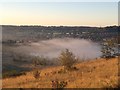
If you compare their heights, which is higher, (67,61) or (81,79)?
(81,79)

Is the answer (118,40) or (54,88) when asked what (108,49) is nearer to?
(118,40)

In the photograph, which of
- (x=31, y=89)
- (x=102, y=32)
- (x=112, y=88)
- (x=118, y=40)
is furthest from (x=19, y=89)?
(x=102, y=32)

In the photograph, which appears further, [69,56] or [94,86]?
[69,56]

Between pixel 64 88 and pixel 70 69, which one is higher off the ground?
pixel 64 88

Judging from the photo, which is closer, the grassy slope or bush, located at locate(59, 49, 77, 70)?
the grassy slope

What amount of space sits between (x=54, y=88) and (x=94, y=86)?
1.89 metres

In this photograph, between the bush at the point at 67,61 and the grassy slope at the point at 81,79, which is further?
the bush at the point at 67,61

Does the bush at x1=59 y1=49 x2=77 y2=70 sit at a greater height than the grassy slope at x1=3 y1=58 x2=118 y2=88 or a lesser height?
lesser

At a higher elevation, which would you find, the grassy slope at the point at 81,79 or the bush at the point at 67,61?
the grassy slope at the point at 81,79

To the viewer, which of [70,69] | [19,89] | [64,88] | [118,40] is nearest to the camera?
[64,88]

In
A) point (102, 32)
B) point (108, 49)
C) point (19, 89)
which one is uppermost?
point (19, 89)

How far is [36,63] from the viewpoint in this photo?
68.1 metres

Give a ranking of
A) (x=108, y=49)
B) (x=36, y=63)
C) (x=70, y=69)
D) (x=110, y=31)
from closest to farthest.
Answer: (x=70, y=69)
(x=108, y=49)
(x=36, y=63)
(x=110, y=31)

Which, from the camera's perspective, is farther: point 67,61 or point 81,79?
point 67,61
